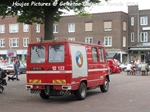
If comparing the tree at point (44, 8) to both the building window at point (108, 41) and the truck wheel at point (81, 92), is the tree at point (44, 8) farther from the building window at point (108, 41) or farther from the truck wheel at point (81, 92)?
the building window at point (108, 41)

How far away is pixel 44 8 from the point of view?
1775cm

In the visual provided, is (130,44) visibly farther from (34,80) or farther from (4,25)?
(34,80)

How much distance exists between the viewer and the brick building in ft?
165

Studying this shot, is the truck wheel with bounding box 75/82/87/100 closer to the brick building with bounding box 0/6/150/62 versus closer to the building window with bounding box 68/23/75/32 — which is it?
the brick building with bounding box 0/6/150/62

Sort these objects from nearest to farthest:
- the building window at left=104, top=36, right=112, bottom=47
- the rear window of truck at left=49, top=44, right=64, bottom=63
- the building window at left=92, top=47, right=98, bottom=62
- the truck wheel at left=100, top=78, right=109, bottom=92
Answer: the rear window of truck at left=49, top=44, right=64, bottom=63 → the building window at left=92, top=47, right=98, bottom=62 → the truck wheel at left=100, top=78, right=109, bottom=92 → the building window at left=104, top=36, right=112, bottom=47

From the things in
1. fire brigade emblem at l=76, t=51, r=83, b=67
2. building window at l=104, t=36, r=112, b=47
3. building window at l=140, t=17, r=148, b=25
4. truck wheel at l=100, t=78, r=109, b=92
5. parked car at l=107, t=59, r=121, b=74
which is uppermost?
building window at l=140, t=17, r=148, b=25

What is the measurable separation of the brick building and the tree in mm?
30310

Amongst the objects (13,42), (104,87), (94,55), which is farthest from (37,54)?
(13,42)

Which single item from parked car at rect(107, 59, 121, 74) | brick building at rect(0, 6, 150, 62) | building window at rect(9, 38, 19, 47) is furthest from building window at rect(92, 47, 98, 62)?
building window at rect(9, 38, 19, 47)

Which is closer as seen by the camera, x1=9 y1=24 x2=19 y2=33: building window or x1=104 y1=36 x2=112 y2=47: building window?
x1=104 y1=36 x2=112 y2=47: building window

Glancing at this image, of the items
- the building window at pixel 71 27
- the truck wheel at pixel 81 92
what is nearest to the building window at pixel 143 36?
the building window at pixel 71 27

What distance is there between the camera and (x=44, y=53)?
1188cm

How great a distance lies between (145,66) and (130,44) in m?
25.1

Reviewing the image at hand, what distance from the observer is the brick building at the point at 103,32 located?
50.4 m
